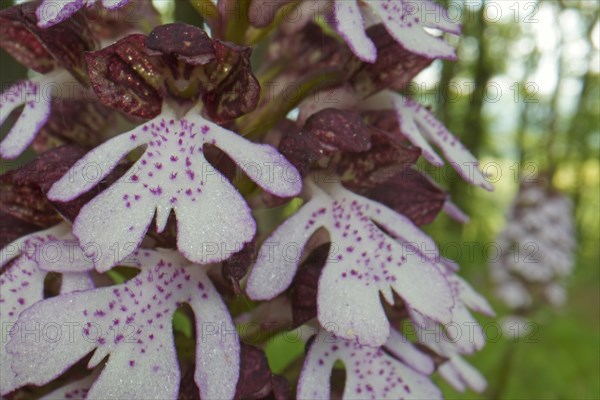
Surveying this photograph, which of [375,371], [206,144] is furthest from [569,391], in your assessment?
[206,144]

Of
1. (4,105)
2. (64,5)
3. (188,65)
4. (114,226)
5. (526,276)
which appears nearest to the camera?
(114,226)

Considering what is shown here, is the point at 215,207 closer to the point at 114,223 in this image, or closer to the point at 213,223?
the point at 213,223

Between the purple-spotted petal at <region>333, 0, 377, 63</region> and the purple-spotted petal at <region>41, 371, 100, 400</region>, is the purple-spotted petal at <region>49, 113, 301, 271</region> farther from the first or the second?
the purple-spotted petal at <region>41, 371, 100, 400</region>

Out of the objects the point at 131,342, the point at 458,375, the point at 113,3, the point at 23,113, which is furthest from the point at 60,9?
the point at 458,375

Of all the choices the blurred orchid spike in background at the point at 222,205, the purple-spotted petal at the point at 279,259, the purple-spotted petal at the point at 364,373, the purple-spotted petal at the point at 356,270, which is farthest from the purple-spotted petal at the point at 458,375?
the purple-spotted petal at the point at 279,259

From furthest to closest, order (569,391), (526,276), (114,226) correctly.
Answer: (526,276)
(569,391)
(114,226)

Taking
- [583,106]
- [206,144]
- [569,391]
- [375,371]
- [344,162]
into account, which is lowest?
[583,106]

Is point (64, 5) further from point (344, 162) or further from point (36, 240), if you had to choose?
point (344, 162)

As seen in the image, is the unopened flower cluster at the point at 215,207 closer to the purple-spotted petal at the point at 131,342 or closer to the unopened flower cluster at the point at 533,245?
the purple-spotted petal at the point at 131,342
